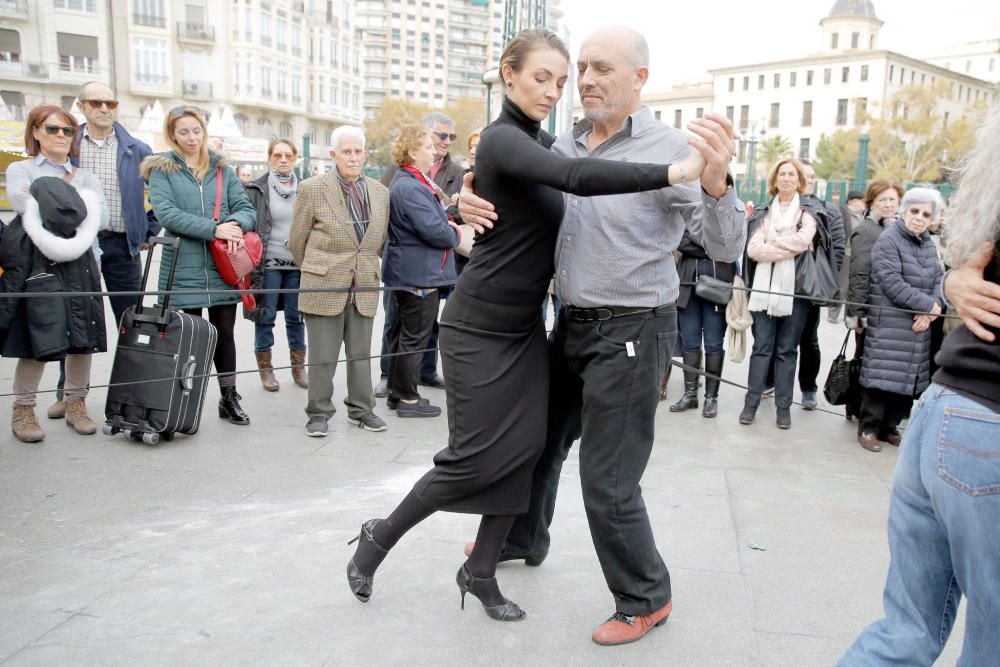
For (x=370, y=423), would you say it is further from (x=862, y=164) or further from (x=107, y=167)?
(x=862, y=164)

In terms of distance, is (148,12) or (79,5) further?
(148,12)

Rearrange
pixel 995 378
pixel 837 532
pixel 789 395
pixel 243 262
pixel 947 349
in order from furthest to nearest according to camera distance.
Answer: pixel 789 395 → pixel 243 262 → pixel 837 532 → pixel 947 349 → pixel 995 378

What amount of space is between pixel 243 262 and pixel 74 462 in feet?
5.30

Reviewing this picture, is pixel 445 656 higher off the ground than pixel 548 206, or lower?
lower

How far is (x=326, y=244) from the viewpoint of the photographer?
550 centimetres

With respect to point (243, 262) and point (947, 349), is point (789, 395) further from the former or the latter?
point (947, 349)

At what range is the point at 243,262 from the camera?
215 inches

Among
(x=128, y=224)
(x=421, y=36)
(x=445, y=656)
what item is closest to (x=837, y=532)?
(x=445, y=656)

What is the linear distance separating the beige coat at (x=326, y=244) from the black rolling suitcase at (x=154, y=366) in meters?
0.77

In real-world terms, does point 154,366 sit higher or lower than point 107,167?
lower

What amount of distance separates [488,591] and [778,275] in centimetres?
409

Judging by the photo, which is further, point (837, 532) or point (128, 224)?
point (128, 224)

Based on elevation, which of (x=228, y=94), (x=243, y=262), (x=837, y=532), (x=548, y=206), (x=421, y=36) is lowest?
(x=837, y=532)

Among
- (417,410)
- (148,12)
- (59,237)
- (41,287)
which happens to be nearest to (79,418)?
(41,287)
